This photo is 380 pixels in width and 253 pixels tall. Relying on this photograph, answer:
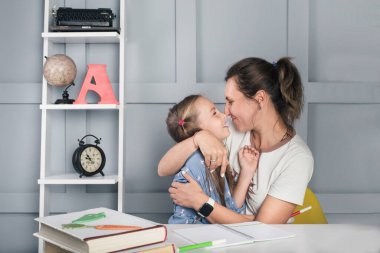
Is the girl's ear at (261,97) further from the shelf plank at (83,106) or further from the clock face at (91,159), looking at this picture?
the clock face at (91,159)

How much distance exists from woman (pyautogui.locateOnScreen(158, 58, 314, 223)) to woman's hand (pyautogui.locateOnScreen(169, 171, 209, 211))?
13 cm

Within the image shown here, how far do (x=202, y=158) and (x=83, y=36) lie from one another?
3.88 ft

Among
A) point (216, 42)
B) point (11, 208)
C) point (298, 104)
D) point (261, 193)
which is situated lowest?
point (11, 208)

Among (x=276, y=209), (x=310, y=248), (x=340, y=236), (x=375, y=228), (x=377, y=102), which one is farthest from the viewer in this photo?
(x=377, y=102)

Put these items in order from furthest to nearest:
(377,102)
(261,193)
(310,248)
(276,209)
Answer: (377,102), (261,193), (276,209), (310,248)

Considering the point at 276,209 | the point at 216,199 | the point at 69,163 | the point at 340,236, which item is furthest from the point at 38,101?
the point at 340,236

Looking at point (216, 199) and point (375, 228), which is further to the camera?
point (216, 199)

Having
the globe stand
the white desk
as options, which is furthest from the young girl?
the globe stand

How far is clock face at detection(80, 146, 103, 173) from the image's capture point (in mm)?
2882

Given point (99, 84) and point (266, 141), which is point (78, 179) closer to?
point (99, 84)

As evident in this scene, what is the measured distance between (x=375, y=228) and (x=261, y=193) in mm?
779

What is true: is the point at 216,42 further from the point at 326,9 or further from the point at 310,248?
the point at 310,248

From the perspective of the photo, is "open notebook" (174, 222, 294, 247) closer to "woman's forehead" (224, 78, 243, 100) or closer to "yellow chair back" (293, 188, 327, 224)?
"yellow chair back" (293, 188, 327, 224)

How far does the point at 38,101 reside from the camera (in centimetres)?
312
